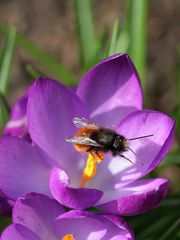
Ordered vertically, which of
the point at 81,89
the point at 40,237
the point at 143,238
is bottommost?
the point at 143,238

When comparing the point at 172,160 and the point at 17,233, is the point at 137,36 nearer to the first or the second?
the point at 172,160

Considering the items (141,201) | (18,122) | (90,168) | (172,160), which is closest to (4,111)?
(18,122)

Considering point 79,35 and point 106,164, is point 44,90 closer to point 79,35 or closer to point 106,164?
point 106,164

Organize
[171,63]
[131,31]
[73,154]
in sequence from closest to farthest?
[73,154], [131,31], [171,63]

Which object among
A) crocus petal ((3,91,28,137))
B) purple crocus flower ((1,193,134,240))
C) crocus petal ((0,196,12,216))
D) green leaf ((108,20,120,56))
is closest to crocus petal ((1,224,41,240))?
purple crocus flower ((1,193,134,240))

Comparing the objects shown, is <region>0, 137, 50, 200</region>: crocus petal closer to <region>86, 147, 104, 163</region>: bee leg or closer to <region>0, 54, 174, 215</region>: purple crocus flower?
<region>0, 54, 174, 215</region>: purple crocus flower

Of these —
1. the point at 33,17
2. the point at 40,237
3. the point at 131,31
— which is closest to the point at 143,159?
the point at 40,237

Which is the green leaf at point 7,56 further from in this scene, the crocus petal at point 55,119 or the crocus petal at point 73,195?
the crocus petal at point 73,195
